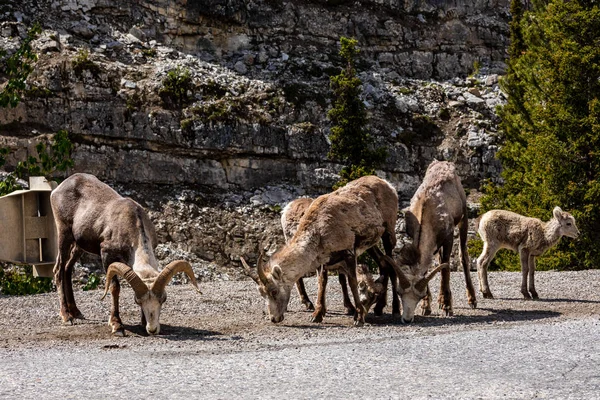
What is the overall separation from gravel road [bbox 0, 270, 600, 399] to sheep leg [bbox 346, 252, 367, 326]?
21cm

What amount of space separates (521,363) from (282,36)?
50789 millimetres

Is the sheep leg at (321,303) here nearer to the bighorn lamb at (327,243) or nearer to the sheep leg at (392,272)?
the bighorn lamb at (327,243)

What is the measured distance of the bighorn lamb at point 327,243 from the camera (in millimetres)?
15258

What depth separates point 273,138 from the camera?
52.8 m

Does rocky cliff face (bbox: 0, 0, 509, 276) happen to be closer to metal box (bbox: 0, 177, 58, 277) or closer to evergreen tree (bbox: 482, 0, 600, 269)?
evergreen tree (bbox: 482, 0, 600, 269)

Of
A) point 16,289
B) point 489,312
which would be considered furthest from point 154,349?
point 16,289

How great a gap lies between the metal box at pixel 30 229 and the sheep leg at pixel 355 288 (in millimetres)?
6311

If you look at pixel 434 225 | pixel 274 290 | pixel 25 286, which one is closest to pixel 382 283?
pixel 434 225

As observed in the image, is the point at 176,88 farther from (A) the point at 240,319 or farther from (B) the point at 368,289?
(B) the point at 368,289

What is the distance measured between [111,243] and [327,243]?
155 inches

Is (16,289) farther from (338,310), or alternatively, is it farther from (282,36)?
(282,36)

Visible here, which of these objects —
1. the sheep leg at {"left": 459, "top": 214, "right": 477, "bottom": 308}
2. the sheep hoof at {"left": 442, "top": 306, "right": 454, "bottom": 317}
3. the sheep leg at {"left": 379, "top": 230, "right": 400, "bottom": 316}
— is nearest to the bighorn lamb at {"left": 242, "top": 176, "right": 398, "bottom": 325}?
the sheep leg at {"left": 379, "top": 230, "right": 400, "bottom": 316}

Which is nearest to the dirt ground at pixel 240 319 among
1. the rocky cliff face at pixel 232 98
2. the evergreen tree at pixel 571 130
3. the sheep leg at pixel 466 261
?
the sheep leg at pixel 466 261

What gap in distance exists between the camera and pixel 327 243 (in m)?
15.6
